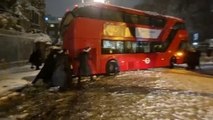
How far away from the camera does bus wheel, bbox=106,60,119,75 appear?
2086cm

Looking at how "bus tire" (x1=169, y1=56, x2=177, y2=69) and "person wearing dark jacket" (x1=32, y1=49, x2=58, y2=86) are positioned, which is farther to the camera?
"bus tire" (x1=169, y1=56, x2=177, y2=69)

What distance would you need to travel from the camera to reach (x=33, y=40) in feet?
105

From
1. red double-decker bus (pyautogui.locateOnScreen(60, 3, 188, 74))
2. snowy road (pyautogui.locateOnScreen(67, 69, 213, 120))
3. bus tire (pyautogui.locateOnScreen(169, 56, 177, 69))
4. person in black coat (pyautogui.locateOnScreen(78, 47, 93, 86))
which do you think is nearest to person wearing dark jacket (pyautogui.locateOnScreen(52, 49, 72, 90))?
snowy road (pyautogui.locateOnScreen(67, 69, 213, 120))

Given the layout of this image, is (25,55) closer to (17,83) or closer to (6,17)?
(6,17)

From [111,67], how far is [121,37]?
2063 millimetres

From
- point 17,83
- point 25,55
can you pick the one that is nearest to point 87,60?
point 17,83

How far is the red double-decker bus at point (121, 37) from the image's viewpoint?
18688 mm

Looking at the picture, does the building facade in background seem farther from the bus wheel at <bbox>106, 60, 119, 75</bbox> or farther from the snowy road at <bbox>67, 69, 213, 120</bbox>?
the snowy road at <bbox>67, 69, 213, 120</bbox>

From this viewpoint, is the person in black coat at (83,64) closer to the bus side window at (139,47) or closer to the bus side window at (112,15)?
the bus side window at (112,15)

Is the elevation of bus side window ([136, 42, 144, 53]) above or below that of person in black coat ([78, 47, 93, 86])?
above

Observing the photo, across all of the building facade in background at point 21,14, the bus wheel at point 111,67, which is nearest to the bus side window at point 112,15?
the bus wheel at point 111,67

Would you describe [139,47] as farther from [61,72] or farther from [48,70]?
[61,72]

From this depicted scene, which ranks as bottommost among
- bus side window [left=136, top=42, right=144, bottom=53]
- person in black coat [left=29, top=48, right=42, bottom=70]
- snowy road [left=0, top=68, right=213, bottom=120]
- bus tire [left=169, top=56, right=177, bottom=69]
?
snowy road [left=0, top=68, right=213, bottom=120]

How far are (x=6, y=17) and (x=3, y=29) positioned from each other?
268 cm
